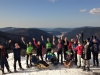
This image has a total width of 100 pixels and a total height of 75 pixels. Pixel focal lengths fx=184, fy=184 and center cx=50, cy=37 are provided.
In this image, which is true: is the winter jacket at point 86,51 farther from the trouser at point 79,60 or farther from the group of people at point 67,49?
the trouser at point 79,60

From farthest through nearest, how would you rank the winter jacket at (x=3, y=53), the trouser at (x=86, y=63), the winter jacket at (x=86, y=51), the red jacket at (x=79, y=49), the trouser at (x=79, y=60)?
the trouser at (x=79, y=60) < the red jacket at (x=79, y=49) < the trouser at (x=86, y=63) < the winter jacket at (x=86, y=51) < the winter jacket at (x=3, y=53)

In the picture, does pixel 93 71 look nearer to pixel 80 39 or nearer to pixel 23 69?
pixel 80 39

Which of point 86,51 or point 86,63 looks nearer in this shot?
point 86,51

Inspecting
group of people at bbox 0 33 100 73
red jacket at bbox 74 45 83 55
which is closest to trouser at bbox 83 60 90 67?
group of people at bbox 0 33 100 73

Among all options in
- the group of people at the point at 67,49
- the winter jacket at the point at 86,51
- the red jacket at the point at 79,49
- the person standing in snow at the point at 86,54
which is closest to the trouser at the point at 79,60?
the group of people at the point at 67,49

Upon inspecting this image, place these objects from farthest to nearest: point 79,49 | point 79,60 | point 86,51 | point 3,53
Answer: point 79,60
point 79,49
point 86,51
point 3,53

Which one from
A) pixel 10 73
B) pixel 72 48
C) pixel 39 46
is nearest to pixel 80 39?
pixel 72 48

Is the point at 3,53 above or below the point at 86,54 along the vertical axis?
above

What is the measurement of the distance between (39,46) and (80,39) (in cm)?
328

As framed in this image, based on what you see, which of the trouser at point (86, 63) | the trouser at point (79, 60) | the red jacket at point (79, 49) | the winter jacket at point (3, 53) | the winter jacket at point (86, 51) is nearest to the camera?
the winter jacket at point (3, 53)

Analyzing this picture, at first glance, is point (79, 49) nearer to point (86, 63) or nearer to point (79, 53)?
point (79, 53)

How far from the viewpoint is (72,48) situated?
553 inches

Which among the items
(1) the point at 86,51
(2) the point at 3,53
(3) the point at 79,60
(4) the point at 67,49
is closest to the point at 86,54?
(1) the point at 86,51

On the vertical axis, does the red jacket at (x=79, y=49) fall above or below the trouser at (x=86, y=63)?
above
